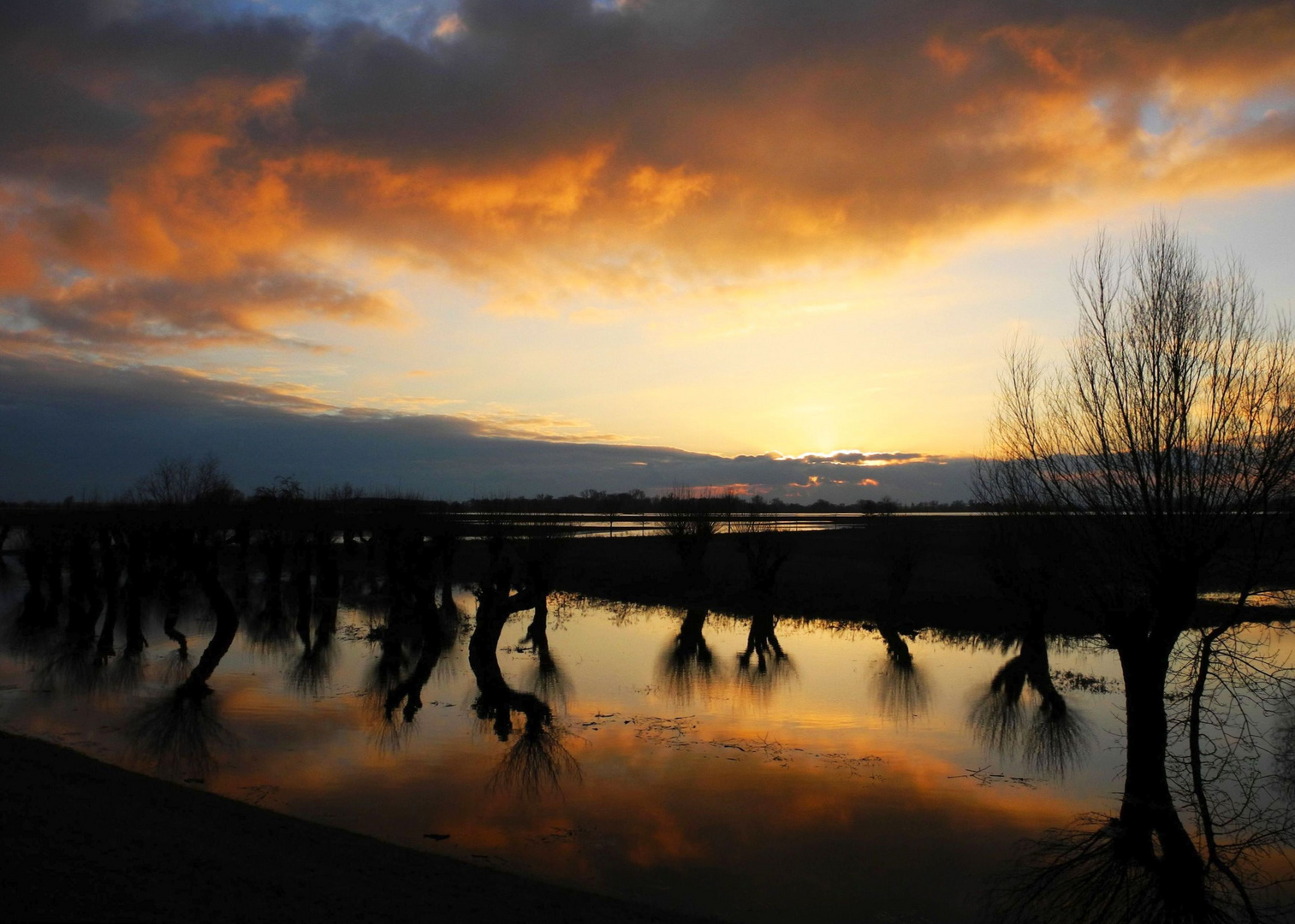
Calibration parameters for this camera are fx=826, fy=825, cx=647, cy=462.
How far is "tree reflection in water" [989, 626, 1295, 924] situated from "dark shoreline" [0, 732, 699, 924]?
523 cm

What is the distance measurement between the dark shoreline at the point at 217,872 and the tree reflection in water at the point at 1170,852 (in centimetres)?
523

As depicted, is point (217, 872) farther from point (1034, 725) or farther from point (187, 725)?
point (1034, 725)

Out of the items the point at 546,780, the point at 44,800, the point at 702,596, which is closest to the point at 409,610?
the point at 702,596

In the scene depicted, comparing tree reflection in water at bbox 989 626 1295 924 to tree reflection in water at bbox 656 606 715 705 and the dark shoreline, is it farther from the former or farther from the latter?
tree reflection in water at bbox 656 606 715 705

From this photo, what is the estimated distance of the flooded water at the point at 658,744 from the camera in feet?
37.2

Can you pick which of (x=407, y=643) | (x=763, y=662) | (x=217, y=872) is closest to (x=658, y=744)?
(x=217, y=872)

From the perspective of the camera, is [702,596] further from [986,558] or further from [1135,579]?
[1135,579]

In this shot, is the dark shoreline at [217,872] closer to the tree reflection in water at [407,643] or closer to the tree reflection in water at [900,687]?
the tree reflection in water at [407,643]

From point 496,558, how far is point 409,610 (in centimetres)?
406

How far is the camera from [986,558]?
107 feet

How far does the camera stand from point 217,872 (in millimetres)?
9039

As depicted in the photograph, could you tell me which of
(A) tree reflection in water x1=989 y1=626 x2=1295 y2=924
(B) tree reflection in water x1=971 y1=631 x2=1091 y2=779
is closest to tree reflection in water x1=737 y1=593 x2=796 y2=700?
(B) tree reflection in water x1=971 y1=631 x2=1091 y2=779

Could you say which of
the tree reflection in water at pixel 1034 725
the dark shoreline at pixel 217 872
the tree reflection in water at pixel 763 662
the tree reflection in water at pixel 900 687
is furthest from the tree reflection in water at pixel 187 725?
the tree reflection in water at pixel 1034 725

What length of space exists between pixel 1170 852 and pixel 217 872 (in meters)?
12.5
